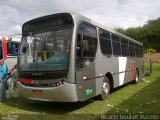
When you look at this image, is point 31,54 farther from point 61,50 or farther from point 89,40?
point 89,40

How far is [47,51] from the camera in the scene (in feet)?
28.2

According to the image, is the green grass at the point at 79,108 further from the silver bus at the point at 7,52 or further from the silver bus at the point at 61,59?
the silver bus at the point at 7,52

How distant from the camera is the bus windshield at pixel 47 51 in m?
8.28

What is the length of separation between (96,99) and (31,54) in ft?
10.6

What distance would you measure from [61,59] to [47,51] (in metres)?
0.62

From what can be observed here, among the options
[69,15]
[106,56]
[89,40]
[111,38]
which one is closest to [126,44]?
[111,38]

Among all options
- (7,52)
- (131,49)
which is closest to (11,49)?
(7,52)

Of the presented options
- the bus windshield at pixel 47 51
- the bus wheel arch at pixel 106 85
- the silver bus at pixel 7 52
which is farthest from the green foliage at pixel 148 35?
the bus windshield at pixel 47 51

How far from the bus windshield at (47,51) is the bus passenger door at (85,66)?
402mm

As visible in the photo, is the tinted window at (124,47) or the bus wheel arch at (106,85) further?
the tinted window at (124,47)

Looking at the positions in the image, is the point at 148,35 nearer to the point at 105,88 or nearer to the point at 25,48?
the point at 105,88

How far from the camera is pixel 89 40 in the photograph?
30.3 feet

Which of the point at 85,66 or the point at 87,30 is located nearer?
the point at 85,66

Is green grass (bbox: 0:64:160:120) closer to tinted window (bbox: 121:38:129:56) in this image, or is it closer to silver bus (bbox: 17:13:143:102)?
silver bus (bbox: 17:13:143:102)
